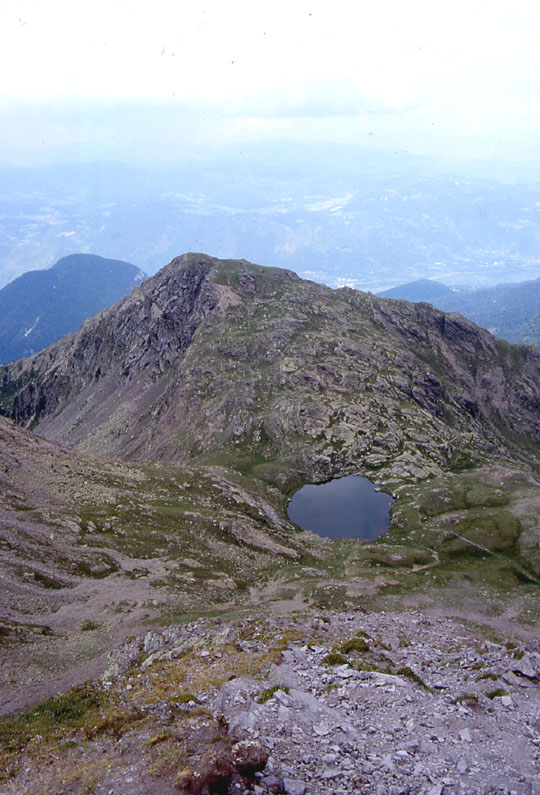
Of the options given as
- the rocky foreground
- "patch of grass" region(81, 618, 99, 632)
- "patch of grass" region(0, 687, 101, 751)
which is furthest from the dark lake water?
"patch of grass" region(0, 687, 101, 751)

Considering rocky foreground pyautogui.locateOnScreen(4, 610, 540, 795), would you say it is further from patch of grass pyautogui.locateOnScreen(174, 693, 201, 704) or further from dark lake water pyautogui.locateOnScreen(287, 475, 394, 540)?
dark lake water pyautogui.locateOnScreen(287, 475, 394, 540)

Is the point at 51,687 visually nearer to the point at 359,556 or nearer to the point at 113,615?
the point at 113,615

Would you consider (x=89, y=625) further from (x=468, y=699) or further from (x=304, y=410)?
(x=304, y=410)

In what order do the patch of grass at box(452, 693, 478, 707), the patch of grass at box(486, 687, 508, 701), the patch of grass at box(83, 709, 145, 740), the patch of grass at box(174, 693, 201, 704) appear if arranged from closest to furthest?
the patch of grass at box(83, 709, 145, 740), the patch of grass at box(174, 693, 201, 704), the patch of grass at box(452, 693, 478, 707), the patch of grass at box(486, 687, 508, 701)

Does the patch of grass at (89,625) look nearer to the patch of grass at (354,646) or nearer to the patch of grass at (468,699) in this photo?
the patch of grass at (354,646)

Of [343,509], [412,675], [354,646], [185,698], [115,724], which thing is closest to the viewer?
[115,724]

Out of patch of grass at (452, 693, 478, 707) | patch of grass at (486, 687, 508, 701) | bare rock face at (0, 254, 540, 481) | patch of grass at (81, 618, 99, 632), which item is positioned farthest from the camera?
bare rock face at (0, 254, 540, 481)

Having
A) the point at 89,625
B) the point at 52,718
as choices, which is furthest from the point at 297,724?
the point at 89,625
